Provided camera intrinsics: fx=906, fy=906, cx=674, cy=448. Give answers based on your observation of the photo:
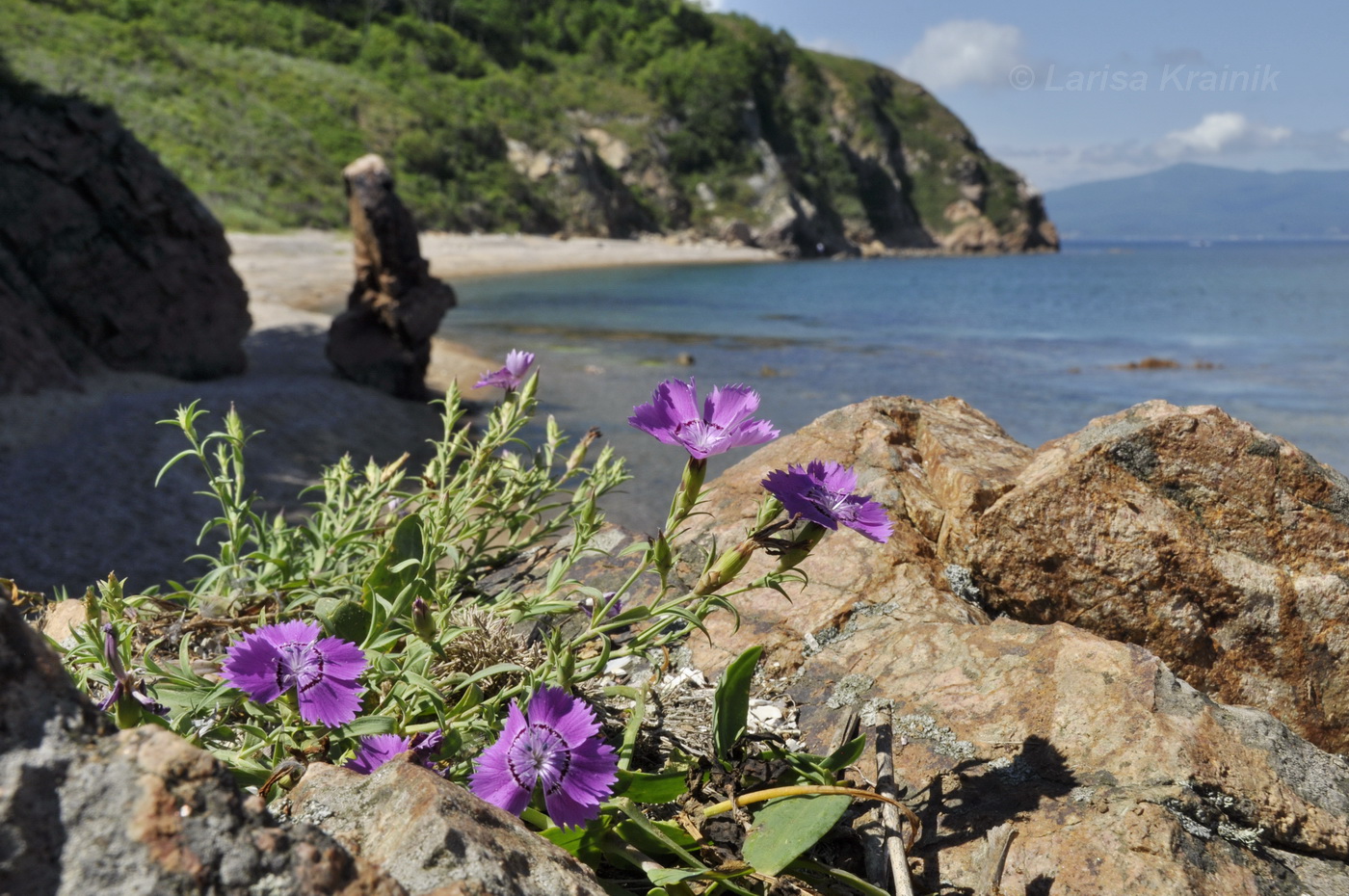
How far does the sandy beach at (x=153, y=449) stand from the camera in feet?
20.4

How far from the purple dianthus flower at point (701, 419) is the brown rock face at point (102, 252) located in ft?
30.9

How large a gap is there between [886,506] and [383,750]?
135 centimetres

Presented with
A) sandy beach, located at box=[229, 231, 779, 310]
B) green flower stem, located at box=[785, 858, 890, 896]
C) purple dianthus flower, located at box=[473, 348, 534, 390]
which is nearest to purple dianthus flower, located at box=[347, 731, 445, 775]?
green flower stem, located at box=[785, 858, 890, 896]

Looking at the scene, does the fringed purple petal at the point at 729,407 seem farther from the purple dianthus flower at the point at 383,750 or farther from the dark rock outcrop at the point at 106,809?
the dark rock outcrop at the point at 106,809

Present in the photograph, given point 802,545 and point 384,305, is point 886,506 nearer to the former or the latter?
point 802,545

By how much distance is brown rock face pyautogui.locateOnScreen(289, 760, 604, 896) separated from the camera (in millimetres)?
917

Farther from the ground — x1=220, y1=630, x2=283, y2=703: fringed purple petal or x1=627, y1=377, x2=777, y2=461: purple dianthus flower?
x1=627, y1=377, x2=777, y2=461: purple dianthus flower

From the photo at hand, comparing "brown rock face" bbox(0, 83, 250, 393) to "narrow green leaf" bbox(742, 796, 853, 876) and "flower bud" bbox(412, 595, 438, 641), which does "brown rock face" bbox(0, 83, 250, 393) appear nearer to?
"flower bud" bbox(412, 595, 438, 641)

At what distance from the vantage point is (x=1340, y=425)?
13172mm

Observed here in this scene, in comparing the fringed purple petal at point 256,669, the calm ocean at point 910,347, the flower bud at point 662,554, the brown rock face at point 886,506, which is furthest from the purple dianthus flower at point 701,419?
the calm ocean at point 910,347

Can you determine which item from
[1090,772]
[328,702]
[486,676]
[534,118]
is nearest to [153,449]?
[486,676]

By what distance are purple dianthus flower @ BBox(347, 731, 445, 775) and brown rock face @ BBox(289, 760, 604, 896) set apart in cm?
A: 14

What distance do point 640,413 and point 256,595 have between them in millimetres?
1042

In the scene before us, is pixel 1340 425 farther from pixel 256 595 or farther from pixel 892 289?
pixel 892 289
